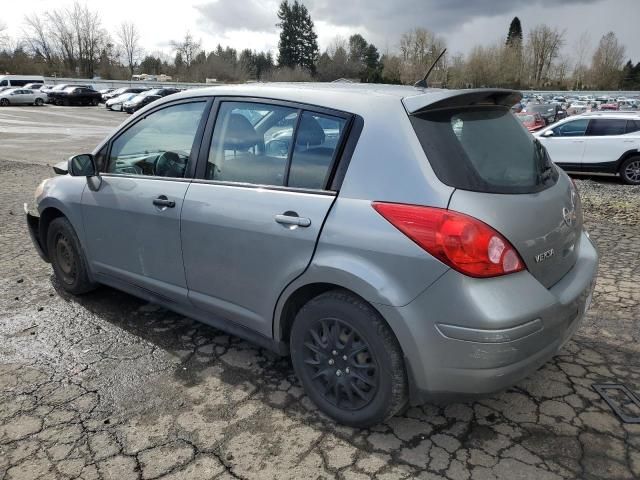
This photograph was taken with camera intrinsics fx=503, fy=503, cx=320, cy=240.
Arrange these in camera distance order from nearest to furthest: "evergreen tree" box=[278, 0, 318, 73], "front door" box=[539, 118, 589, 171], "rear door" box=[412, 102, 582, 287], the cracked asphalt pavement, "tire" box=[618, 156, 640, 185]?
"rear door" box=[412, 102, 582, 287]
the cracked asphalt pavement
"tire" box=[618, 156, 640, 185]
"front door" box=[539, 118, 589, 171]
"evergreen tree" box=[278, 0, 318, 73]

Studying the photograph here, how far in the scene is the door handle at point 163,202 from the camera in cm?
310

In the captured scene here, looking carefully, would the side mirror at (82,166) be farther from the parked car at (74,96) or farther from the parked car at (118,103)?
the parked car at (74,96)

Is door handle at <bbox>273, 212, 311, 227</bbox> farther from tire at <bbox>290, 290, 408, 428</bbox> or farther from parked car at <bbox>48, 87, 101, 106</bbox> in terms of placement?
parked car at <bbox>48, 87, 101, 106</bbox>

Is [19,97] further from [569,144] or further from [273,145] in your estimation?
[273,145]

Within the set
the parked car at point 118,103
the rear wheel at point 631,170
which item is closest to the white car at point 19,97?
the parked car at point 118,103

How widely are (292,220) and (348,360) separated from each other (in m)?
0.75

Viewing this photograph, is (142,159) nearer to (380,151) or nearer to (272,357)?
(272,357)

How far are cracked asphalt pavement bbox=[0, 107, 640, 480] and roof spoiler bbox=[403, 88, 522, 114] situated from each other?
1411 mm

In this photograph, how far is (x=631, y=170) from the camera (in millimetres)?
11375

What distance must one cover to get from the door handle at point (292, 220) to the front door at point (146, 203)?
80 cm

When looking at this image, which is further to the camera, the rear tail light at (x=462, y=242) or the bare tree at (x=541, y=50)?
the bare tree at (x=541, y=50)

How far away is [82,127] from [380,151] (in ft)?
84.4

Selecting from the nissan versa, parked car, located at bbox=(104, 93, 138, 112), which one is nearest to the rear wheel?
the nissan versa

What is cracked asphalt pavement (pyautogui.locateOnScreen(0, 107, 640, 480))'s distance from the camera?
233cm
